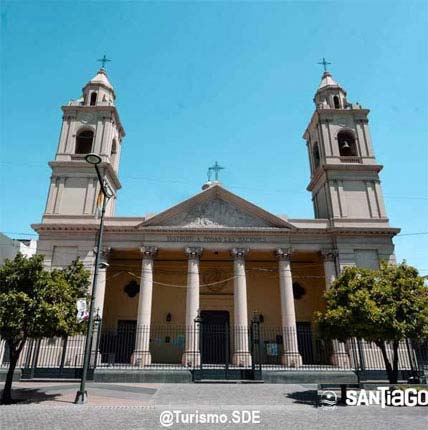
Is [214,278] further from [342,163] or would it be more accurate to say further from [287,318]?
[342,163]

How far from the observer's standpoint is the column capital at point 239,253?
2256 centimetres

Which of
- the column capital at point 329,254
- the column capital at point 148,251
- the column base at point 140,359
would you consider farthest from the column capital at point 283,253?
the column base at point 140,359

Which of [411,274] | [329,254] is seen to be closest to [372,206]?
[329,254]

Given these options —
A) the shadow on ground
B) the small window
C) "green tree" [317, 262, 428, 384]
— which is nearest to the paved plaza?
the shadow on ground

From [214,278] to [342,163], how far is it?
43.8 ft

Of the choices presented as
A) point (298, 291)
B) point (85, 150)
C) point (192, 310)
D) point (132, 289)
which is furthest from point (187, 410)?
point (85, 150)

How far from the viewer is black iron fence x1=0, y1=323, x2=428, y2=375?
18.3 metres

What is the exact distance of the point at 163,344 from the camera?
78.7ft

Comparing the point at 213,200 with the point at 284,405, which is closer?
the point at 284,405

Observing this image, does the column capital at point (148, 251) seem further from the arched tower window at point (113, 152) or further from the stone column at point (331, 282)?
the stone column at point (331, 282)

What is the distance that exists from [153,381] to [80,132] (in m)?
20.5

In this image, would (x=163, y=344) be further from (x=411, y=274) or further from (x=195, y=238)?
(x=411, y=274)

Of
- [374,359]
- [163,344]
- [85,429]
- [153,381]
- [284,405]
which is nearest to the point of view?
[85,429]

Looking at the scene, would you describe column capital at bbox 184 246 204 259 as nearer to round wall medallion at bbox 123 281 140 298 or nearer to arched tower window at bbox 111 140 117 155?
round wall medallion at bbox 123 281 140 298
